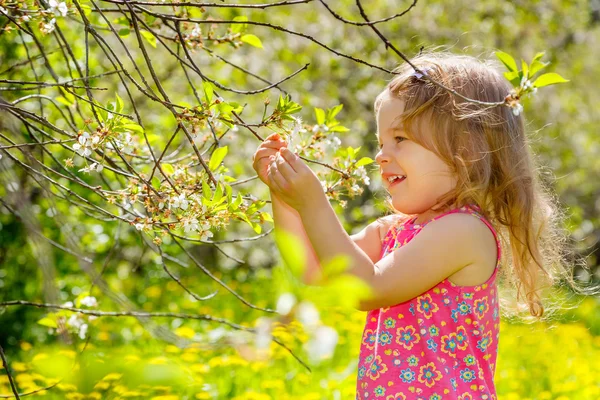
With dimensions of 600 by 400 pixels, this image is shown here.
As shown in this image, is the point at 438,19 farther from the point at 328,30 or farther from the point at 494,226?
the point at 494,226

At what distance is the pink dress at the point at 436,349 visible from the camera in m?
1.65

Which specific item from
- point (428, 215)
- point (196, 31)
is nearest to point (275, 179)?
point (428, 215)

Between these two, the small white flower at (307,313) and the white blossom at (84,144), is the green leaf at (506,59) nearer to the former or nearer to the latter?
the small white flower at (307,313)

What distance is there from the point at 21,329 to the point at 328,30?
4.14m

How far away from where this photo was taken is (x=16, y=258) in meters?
4.30

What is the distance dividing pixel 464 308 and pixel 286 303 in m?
1.08

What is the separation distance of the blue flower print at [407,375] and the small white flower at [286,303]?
3.37 ft

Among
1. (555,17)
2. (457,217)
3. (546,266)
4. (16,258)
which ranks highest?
(555,17)

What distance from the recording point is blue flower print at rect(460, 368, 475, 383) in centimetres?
166

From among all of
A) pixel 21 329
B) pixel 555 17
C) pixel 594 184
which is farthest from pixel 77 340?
pixel 594 184

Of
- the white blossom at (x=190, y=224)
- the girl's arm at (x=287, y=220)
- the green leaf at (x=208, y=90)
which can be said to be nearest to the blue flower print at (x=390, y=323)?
the girl's arm at (x=287, y=220)

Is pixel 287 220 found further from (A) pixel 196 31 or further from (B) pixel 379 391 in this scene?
(A) pixel 196 31

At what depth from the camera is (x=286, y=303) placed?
686 mm

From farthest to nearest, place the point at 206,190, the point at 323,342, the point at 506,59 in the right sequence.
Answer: the point at 206,190, the point at 506,59, the point at 323,342
